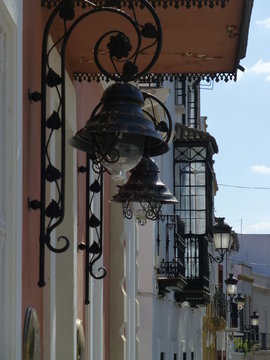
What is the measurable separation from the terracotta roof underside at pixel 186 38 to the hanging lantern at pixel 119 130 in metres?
1.24

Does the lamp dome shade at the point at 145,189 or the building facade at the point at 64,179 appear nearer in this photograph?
the building facade at the point at 64,179

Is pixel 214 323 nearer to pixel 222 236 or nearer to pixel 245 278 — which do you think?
pixel 222 236

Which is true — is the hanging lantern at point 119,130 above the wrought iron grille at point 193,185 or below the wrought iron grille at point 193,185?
below

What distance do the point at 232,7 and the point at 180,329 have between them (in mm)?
17391

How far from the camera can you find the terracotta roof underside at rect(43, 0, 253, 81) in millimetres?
7559

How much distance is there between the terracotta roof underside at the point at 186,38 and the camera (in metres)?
7.56

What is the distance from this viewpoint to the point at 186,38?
8.19 meters

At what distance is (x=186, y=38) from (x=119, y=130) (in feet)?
7.86

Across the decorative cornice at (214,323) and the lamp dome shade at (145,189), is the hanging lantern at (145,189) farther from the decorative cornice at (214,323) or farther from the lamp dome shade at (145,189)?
the decorative cornice at (214,323)

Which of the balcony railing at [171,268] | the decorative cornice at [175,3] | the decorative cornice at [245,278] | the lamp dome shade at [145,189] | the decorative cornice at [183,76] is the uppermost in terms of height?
the decorative cornice at [175,3]

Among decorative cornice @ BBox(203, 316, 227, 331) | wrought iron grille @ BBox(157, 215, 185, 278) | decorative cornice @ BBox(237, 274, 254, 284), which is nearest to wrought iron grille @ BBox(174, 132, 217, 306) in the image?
wrought iron grille @ BBox(157, 215, 185, 278)

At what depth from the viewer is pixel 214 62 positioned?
873 centimetres

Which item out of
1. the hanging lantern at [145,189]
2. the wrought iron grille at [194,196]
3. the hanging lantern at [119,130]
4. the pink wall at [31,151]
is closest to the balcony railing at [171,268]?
the wrought iron grille at [194,196]

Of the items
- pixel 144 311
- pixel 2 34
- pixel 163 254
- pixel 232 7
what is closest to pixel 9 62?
pixel 2 34
